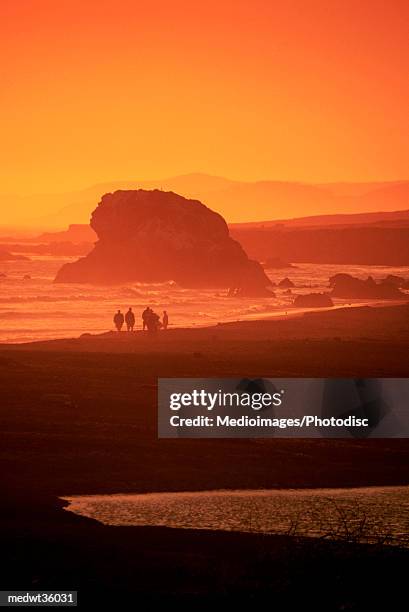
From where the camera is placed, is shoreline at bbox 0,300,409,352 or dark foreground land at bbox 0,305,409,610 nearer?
dark foreground land at bbox 0,305,409,610

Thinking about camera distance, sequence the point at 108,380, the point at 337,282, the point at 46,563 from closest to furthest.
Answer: the point at 46,563, the point at 108,380, the point at 337,282

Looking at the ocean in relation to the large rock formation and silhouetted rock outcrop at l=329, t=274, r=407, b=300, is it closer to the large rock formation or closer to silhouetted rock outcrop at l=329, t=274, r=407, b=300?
the large rock formation

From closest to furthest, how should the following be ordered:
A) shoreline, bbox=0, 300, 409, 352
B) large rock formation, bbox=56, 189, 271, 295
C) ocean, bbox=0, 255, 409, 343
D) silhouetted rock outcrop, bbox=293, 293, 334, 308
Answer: shoreline, bbox=0, 300, 409, 352 < ocean, bbox=0, 255, 409, 343 < silhouetted rock outcrop, bbox=293, 293, 334, 308 < large rock formation, bbox=56, 189, 271, 295

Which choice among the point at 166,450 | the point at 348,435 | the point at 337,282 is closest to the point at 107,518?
the point at 166,450

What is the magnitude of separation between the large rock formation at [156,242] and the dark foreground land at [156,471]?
3253 inches

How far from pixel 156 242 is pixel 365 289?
43343 millimetres

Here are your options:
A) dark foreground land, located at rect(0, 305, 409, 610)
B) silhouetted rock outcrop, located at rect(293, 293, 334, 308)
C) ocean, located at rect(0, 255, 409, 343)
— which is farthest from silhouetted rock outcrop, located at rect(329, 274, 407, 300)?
dark foreground land, located at rect(0, 305, 409, 610)

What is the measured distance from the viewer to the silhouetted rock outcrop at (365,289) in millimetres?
95000

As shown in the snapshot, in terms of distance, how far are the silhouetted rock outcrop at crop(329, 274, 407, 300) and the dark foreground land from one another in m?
45.8

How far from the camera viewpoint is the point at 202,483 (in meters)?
21.2

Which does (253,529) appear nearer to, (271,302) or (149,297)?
(271,302)

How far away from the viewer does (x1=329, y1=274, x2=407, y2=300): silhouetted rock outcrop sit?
95000mm

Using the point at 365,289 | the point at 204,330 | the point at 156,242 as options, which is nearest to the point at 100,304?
the point at 365,289

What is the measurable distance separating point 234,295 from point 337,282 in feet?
40.1
